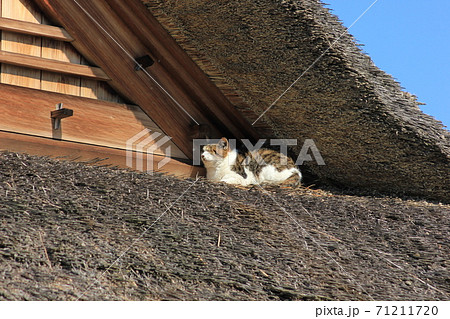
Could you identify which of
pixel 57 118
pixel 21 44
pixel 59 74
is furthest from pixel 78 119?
pixel 21 44

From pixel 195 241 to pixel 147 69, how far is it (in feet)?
4.97

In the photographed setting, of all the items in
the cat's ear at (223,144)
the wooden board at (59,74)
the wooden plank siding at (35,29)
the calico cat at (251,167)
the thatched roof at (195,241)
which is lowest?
the thatched roof at (195,241)

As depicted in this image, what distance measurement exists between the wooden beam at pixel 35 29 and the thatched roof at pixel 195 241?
81 cm

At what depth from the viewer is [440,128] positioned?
12.7ft

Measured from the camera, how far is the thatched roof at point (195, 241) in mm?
2656

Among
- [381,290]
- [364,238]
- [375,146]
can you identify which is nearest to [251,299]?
[381,290]

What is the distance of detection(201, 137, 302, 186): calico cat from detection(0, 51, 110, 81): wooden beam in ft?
2.81

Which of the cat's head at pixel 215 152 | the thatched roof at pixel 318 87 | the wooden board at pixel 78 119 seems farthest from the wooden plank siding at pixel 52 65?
the cat's head at pixel 215 152

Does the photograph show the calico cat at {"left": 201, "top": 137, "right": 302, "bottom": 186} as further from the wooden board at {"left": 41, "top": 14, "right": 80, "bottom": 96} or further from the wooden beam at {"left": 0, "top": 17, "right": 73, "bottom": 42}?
the wooden beam at {"left": 0, "top": 17, "right": 73, "bottom": 42}

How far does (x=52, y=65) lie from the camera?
3889 mm

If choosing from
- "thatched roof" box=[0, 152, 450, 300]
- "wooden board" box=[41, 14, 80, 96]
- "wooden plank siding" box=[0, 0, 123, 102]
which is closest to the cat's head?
"thatched roof" box=[0, 152, 450, 300]

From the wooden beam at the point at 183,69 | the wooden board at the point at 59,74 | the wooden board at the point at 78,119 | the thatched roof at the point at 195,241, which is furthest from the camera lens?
Result: the wooden beam at the point at 183,69

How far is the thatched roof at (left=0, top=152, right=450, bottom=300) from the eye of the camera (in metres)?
2.66

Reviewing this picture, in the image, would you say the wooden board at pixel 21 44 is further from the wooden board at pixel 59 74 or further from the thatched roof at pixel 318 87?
the thatched roof at pixel 318 87
